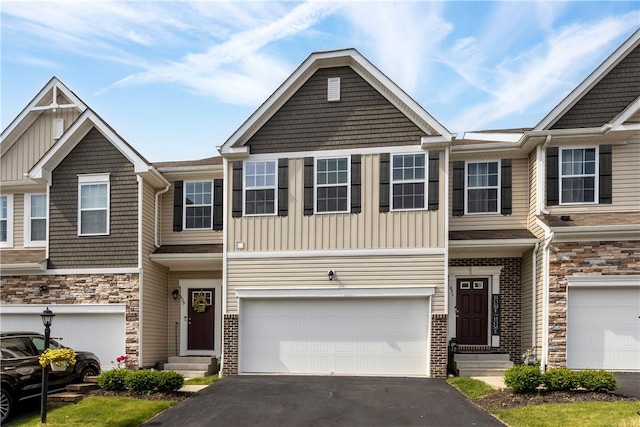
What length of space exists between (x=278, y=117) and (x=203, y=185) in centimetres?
344

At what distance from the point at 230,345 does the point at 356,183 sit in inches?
212

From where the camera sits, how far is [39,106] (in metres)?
15.4

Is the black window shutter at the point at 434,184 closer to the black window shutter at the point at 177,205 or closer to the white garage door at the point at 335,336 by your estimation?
the white garage door at the point at 335,336

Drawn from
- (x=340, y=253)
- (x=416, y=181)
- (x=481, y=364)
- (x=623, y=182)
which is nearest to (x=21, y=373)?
(x=340, y=253)

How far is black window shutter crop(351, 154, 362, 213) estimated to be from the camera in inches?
492

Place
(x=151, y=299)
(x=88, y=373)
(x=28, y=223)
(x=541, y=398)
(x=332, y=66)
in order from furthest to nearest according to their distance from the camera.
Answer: (x=28, y=223) < (x=151, y=299) < (x=332, y=66) < (x=88, y=373) < (x=541, y=398)

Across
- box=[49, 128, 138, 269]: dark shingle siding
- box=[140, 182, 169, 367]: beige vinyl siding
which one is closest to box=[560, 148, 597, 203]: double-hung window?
box=[140, 182, 169, 367]: beige vinyl siding

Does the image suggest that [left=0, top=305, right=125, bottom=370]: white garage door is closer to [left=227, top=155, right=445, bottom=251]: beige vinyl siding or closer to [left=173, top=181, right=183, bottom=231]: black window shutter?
[left=173, top=181, right=183, bottom=231]: black window shutter

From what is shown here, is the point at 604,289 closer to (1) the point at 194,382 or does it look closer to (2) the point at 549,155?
(2) the point at 549,155

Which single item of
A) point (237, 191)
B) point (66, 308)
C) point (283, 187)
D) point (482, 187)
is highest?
point (482, 187)

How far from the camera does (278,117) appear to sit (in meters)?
13.1

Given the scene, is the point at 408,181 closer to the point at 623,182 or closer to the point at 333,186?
the point at 333,186

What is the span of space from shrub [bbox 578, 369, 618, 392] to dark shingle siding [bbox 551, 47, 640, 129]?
6.23 meters

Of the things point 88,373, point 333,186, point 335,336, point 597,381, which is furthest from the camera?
point 333,186
